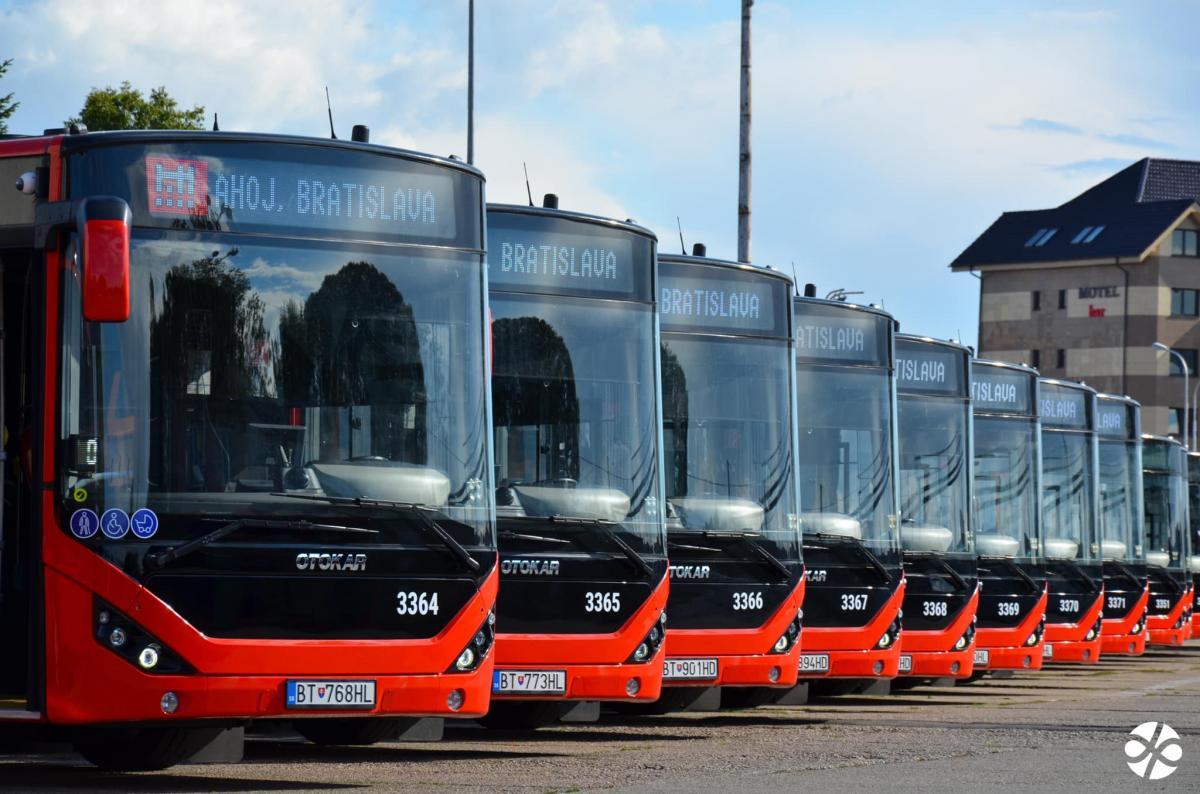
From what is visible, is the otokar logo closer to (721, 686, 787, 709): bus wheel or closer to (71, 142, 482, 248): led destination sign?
(721, 686, 787, 709): bus wheel

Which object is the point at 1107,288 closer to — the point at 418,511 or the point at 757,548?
the point at 757,548

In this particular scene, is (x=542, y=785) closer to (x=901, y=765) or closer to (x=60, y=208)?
(x=901, y=765)

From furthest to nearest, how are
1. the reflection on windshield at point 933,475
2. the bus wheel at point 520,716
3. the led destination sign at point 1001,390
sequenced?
the led destination sign at point 1001,390 → the reflection on windshield at point 933,475 → the bus wheel at point 520,716

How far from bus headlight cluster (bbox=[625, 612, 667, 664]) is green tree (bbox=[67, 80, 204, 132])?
28.6 m

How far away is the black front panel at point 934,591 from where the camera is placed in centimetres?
1953

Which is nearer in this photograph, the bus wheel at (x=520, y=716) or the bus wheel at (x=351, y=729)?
the bus wheel at (x=351, y=729)

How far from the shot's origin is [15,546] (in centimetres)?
1084

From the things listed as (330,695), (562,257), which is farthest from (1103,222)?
(330,695)

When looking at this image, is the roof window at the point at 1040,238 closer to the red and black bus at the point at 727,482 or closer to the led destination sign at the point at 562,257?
the red and black bus at the point at 727,482

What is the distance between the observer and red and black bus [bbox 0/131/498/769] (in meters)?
10.3

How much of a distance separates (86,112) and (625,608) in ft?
100.0

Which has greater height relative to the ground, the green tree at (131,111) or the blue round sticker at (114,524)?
the green tree at (131,111)

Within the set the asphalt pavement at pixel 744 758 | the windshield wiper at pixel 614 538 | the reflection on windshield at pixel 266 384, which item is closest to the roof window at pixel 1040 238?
the asphalt pavement at pixel 744 758

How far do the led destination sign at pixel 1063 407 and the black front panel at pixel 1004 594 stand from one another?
3.09 m
